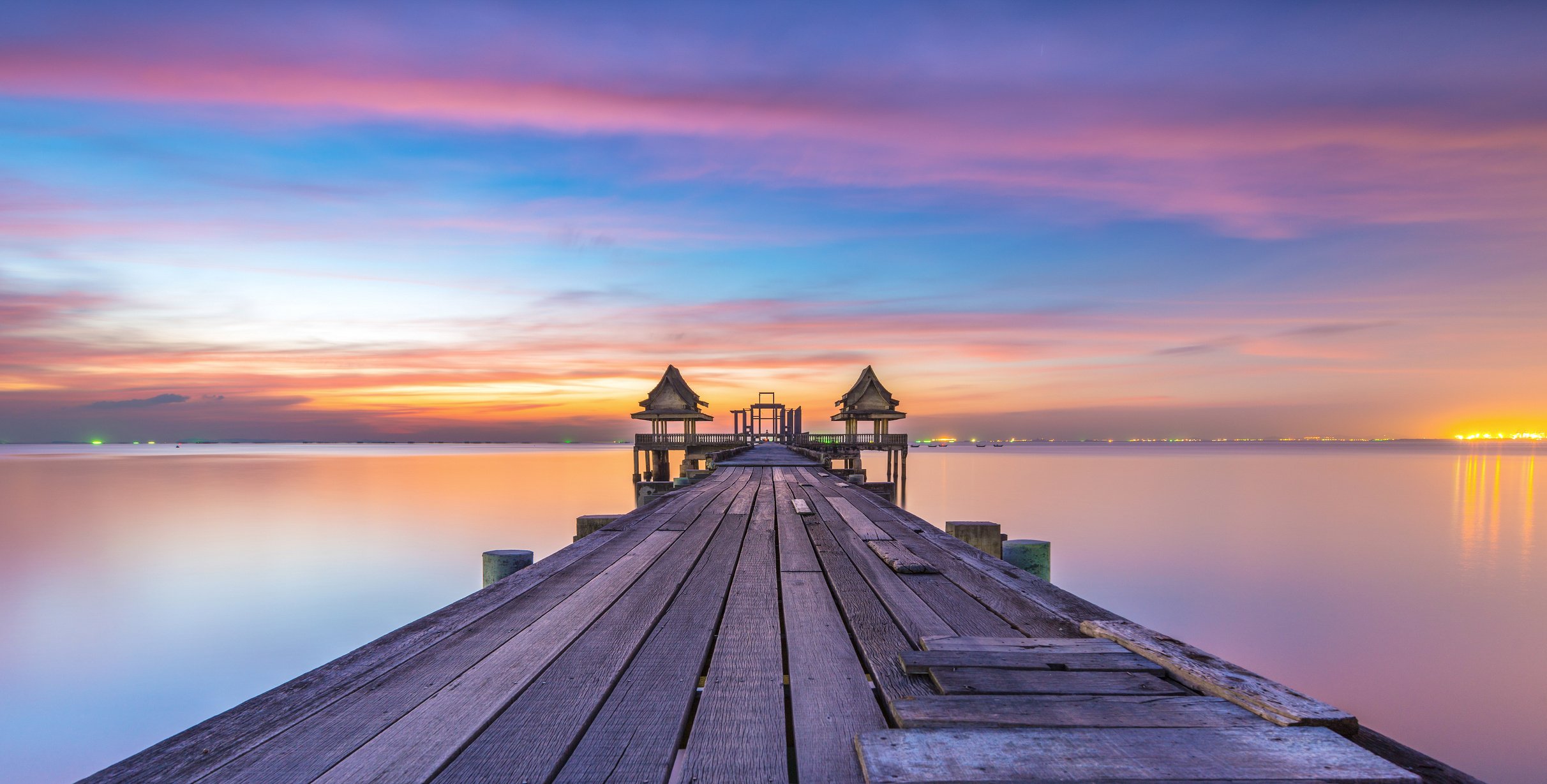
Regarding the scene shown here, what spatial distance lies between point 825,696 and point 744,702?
11.8 inches

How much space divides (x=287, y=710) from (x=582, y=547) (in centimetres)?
332

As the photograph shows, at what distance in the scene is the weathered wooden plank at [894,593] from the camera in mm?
3248

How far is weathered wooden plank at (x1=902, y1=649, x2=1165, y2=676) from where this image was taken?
8.55 ft

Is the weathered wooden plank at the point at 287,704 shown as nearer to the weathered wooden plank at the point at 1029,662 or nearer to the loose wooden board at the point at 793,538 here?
the loose wooden board at the point at 793,538

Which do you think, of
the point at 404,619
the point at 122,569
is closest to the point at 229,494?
the point at 122,569

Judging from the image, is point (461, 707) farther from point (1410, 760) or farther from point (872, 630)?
point (1410, 760)

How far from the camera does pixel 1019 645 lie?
9.41ft

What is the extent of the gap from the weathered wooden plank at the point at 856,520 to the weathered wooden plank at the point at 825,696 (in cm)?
238

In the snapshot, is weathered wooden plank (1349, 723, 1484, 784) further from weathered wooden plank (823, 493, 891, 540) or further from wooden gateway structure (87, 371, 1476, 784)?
weathered wooden plank (823, 493, 891, 540)

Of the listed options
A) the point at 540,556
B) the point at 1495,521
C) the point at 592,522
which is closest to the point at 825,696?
the point at 592,522

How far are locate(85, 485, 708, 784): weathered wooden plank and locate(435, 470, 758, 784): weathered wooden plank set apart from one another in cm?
57

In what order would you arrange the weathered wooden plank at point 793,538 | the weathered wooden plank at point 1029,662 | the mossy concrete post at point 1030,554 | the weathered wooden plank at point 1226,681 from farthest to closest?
the mossy concrete post at point 1030,554 → the weathered wooden plank at point 793,538 → the weathered wooden plank at point 1029,662 → the weathered wooden plank at point 1226,681

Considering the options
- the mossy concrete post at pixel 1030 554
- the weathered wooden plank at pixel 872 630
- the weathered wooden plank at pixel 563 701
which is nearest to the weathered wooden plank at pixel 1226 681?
the weathered wooden plank at pixel 872 630

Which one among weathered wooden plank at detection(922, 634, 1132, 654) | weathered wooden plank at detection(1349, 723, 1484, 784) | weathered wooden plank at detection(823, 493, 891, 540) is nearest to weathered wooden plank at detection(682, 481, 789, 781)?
weathered wooden plank at detection(922, 634, 1132, 654)
